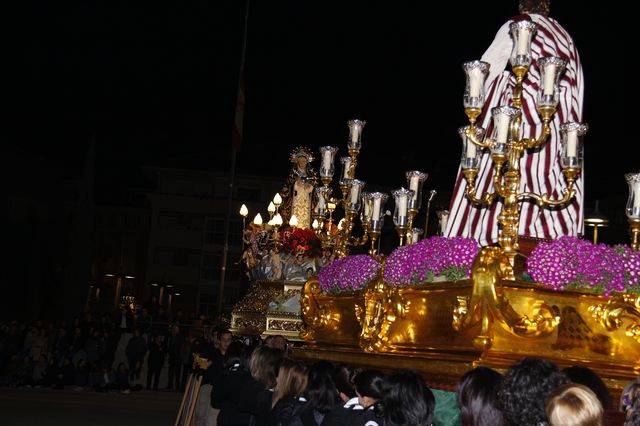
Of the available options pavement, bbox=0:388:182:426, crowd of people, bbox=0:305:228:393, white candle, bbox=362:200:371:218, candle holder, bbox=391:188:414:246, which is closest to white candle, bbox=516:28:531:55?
candle holder, bbox=391:188:414:246

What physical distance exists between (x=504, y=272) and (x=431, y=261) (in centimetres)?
95

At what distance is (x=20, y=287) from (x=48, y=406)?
3371 centimetres

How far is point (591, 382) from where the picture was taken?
530 centimetres

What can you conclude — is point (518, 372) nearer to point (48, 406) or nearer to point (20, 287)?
point (48, 406)

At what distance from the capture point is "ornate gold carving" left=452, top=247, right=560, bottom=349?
6395mm

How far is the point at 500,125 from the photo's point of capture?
6.92 metres

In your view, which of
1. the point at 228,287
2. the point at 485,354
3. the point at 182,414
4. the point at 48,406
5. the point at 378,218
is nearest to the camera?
the point at 485,354

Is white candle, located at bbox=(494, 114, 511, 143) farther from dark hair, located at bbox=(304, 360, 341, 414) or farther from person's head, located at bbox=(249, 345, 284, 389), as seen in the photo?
person's head, located at bbox=(249, 345, 284, 389)

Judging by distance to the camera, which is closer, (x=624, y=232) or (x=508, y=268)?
(x=508, y=268)

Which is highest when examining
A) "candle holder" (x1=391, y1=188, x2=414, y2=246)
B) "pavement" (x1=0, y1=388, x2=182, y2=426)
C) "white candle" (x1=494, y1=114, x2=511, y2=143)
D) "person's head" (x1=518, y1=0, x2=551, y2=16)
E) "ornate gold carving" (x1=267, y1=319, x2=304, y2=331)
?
"person's head" (x1=518, y1=0, x2=551, y2=16)

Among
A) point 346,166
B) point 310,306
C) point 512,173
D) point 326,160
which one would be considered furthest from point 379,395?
point 346,166

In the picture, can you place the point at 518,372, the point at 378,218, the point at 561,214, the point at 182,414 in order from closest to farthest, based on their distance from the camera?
the point at 518,372, the point at 561,214, the point at 378,218, the point at 182,414

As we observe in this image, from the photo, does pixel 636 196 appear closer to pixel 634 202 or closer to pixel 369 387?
pixel 634 202

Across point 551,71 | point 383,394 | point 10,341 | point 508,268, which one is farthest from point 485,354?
point 10,341
